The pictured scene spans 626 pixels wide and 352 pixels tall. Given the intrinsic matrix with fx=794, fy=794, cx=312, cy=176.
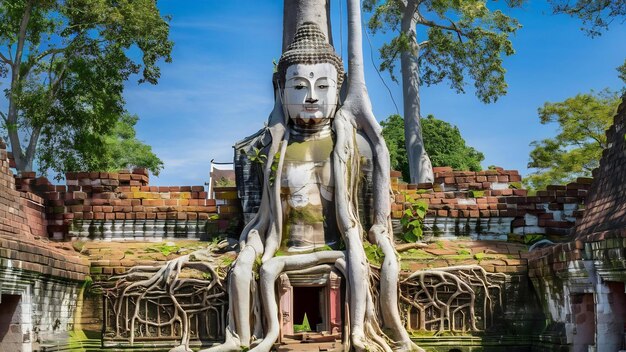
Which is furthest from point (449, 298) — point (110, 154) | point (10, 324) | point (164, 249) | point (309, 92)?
point (110, 154)

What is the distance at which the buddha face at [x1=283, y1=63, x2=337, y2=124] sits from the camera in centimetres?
1005

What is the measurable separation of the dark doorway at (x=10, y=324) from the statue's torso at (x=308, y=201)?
3141 millimetres

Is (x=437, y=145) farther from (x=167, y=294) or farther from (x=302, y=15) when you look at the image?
(x=167, y=294)

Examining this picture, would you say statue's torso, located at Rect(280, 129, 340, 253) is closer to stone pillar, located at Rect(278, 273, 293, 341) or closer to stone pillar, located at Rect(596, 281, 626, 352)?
stone pillar, located at Rect(278, 273, 293, 341)

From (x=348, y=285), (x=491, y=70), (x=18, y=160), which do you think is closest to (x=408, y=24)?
(x=491, y=70)

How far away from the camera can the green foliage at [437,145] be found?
25.9 meters

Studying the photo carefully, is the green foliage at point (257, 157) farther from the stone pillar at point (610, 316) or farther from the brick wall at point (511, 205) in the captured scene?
the stone pillar at point (610, 316)

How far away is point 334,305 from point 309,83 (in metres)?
2.85

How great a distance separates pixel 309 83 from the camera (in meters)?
10.0

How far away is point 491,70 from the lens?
59.0 ft

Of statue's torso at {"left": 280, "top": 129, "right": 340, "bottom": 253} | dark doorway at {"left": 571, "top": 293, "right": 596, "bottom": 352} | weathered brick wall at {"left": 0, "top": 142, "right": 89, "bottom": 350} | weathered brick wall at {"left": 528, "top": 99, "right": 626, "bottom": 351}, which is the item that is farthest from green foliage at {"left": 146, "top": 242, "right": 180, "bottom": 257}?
dark doorway at {"left": 571, "top": 293, "right": 596, "bottom": 352}

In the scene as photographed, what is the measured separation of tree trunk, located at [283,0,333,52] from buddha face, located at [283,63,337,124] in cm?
236

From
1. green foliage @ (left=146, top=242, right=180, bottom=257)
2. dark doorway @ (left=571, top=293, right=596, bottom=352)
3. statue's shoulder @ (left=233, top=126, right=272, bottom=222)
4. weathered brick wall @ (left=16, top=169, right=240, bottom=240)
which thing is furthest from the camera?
weathered brick wall @ (left=16, top=169, right=240, bottom=240)

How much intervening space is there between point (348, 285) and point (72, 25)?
10574 mm
